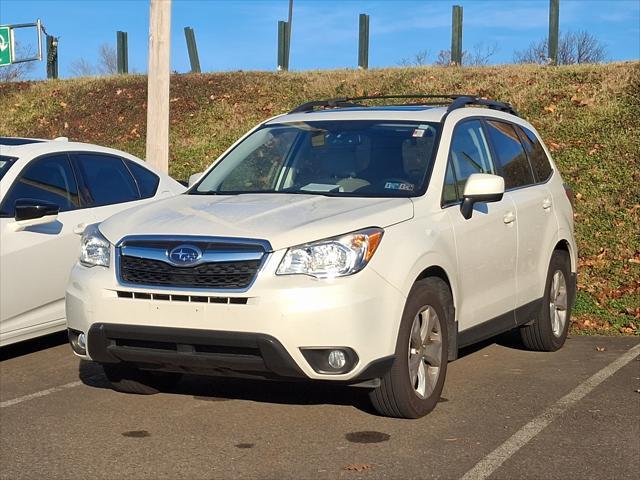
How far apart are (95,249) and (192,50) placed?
21.1 m

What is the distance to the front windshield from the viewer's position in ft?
21.5

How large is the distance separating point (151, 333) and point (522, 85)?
574 inches

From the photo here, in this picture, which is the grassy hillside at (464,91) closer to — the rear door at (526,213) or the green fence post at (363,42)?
the green fence post at (363,42)

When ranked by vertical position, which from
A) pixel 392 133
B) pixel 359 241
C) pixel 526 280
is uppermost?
pixel 392 133

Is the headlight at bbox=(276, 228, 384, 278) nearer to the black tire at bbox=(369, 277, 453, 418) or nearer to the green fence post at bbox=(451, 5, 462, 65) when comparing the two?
the black tire at bbox=(369, 277, 453, 418)

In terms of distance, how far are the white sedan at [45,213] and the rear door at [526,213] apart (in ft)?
9.92

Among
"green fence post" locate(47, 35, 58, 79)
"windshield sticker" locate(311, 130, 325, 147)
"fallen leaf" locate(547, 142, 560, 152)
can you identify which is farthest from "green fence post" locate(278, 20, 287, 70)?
"windshield sticker" locate(311, 130, 325, 147)

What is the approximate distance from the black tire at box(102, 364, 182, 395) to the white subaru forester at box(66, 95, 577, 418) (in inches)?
0.4

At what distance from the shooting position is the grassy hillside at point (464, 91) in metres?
13.1

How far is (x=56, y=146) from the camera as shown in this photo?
28.1 feet

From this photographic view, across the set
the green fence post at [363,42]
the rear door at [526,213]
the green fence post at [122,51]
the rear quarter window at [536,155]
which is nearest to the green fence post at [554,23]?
the green fence post at [363,42]

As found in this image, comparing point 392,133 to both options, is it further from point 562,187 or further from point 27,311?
point 27,311

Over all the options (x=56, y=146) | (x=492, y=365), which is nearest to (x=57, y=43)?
(x=56, y=146)

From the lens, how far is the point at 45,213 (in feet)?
25.7
